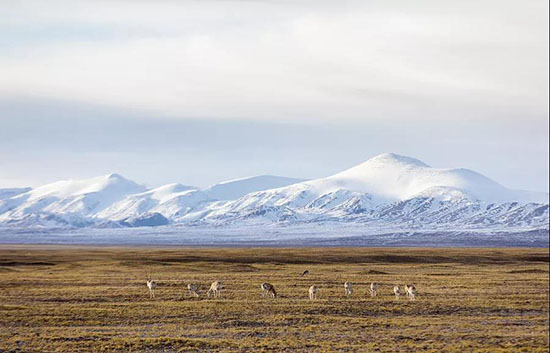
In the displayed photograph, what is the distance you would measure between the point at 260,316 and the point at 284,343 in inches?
312

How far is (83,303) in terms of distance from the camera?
4419 centimetres

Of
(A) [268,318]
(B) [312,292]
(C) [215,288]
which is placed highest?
(C) [215,288]

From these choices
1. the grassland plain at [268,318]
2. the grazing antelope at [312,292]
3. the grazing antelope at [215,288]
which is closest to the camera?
the grassland plain at [268,318]

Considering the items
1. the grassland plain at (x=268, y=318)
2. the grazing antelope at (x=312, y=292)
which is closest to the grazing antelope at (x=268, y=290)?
the grassland plain at (x=268, y=318)

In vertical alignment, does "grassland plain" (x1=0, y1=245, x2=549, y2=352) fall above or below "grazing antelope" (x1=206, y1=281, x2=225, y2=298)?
below

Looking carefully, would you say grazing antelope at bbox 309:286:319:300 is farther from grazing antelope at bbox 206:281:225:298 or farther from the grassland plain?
grazing antelope at bbox 206:281:225:298

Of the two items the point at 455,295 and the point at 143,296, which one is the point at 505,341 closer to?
the point at 455,295

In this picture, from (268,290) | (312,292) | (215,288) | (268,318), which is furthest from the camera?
(268,290)

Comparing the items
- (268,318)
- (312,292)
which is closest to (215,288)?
(312,292)

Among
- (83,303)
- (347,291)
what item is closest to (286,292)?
(347,291)

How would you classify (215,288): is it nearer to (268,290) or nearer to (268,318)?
(268,290)

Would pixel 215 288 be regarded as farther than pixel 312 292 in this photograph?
Yes

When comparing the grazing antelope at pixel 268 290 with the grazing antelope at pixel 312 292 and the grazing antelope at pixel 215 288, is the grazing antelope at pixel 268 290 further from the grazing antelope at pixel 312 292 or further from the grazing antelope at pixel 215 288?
the grazing antelope at pixel 215 288

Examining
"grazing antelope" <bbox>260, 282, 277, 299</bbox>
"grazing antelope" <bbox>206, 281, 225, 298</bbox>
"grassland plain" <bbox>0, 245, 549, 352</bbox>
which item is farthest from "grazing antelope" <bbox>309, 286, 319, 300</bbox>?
"grazing antelope" <bbox>206, 281, 225, 298</bbox>
